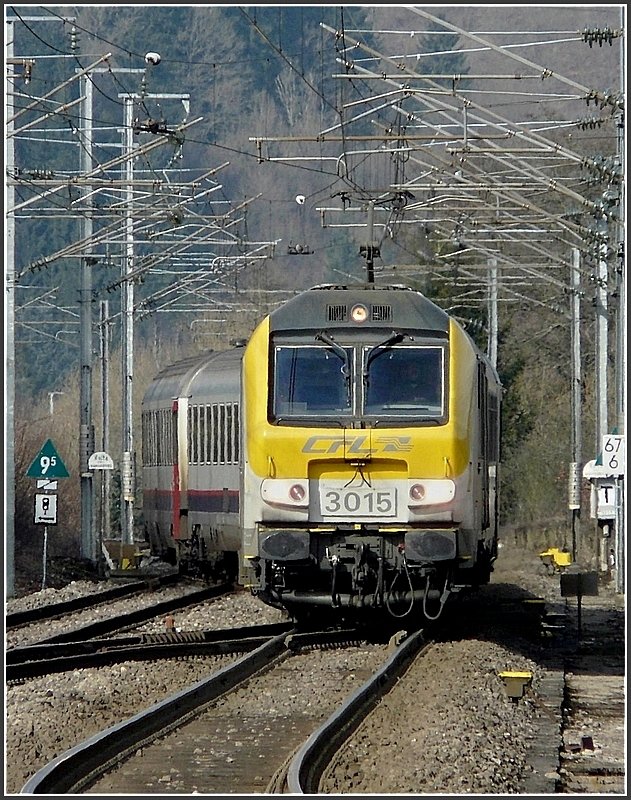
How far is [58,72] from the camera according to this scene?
6862 centimetres

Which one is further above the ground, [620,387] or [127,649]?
[620,387]

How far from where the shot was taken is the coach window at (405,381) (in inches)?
550

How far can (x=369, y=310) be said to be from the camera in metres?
14.1

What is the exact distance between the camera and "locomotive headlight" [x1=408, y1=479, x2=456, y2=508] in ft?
45.0

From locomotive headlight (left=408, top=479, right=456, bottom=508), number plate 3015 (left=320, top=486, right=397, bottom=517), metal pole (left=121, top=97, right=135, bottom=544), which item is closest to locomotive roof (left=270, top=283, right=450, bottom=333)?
locomotive headlight (left=408, top=479, right=456, bottom=508)

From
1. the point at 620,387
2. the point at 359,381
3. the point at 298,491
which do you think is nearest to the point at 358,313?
the point at 359,381

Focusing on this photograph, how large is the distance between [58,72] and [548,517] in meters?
36.9

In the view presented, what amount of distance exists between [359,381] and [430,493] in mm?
1092

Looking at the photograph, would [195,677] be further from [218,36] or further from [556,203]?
[218,36]

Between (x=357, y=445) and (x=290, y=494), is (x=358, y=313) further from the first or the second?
(x=290, y=494)

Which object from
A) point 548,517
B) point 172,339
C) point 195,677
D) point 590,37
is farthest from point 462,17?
point 195,677

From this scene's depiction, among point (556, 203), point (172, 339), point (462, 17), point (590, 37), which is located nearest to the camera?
point (590, 37)

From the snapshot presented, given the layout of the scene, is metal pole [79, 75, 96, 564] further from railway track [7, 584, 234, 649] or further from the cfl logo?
the cfl logo

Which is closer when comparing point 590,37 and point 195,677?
point 195,677
